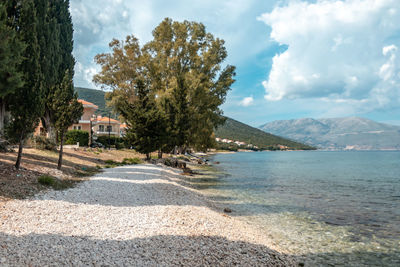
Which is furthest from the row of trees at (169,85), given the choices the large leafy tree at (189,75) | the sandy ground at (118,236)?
the sandy ground at (118,236)

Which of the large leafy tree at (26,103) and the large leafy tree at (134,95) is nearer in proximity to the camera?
the large leafy tree at (26,103)

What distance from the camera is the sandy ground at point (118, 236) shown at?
6.32 m

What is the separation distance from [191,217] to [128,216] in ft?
7.98

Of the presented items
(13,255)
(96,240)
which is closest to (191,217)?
(96,240)

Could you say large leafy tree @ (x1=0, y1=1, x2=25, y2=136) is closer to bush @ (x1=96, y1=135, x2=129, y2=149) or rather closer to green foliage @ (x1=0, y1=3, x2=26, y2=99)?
green foliage @ (x1=0, y1=3, x2=26, y2=99)

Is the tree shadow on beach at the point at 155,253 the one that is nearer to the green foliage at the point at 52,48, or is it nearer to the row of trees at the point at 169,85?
the green foliage at the point at 52,48

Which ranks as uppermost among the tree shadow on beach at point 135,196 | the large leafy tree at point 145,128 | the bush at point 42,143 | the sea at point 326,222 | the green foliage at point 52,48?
the green foliage at point 52,48

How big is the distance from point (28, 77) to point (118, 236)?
12.5 m

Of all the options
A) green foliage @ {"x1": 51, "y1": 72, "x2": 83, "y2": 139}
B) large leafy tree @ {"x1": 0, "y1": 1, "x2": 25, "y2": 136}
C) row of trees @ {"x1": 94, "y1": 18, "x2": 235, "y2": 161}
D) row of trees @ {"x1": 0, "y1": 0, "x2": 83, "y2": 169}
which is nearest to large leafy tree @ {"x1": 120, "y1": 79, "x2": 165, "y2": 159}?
row of trees @ {"x1": 94, "y1": 18, "x2": 235, "y2": 161}

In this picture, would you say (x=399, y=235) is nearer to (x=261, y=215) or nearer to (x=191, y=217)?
(x=261, y=215)

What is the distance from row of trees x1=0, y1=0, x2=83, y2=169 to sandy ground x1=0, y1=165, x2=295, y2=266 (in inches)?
220

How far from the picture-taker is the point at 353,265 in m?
8.57

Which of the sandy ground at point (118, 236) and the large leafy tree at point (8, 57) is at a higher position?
the large leafy tree at point (8, 57)

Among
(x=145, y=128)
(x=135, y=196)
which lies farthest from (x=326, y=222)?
(x=145, y=128)
